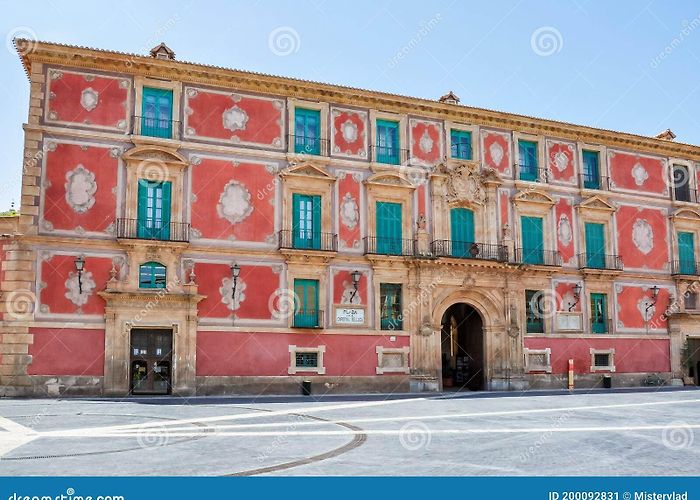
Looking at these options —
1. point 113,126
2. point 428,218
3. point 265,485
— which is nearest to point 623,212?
point 428,218

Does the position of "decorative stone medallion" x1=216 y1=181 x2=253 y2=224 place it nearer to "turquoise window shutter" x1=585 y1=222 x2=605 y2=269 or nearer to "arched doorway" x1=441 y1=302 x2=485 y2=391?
"arched doorway" x1=441 y1=302 x2=485 y2=391

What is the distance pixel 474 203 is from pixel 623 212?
8.64 meters

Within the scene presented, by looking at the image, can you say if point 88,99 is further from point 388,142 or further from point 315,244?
point 388,142

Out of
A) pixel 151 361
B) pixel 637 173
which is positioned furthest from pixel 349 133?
pixel 637 173

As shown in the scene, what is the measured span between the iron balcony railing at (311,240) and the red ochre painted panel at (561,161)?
11.7 metres

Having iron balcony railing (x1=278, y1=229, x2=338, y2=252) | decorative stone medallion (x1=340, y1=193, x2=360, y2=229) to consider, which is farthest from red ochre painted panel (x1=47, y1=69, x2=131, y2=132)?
decorative stone medallion (x1=340, y1=193, x2=360, y2=229)

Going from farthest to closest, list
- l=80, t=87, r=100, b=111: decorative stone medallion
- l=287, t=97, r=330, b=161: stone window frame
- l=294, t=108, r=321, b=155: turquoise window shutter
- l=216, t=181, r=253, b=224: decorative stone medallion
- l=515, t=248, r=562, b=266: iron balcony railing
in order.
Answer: l=515, t=248, r=562, b=266: iron balcony railing, l=294, t=108, r=321, b=155: turquoise window shutter, l=287, t=97, r=330, b=161: stone window frame, l=216, t=181, r=253, b=224: decorative stone medallion, l=80, t=87, r=100, b=111: decorative stone medallion

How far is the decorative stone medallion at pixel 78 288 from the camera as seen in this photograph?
2380cm

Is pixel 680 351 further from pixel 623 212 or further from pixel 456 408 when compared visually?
pixel 456 408

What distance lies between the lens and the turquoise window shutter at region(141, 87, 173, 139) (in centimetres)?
2586

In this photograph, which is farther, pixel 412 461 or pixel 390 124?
pixel 390 124

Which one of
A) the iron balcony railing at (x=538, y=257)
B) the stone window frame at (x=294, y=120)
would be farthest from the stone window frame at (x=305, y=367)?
the iron balcony railing at (x=538, y=257)

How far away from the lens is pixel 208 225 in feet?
85.0

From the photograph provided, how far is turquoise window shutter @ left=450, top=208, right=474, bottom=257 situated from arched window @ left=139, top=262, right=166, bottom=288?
12001 mm
